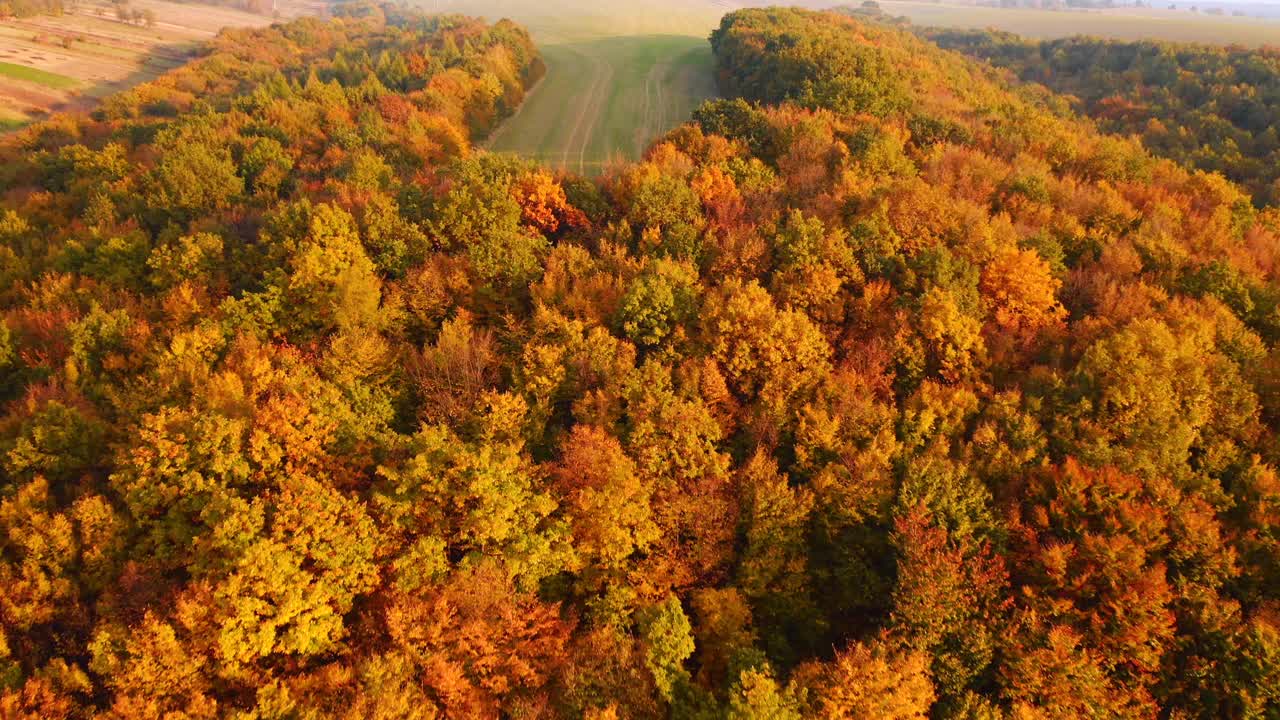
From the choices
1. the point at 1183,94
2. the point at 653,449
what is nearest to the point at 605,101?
the point at 653,449

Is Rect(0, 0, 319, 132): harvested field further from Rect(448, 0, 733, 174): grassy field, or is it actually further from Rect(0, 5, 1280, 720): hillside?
Rect(448, 0, 733, 174): grassy field

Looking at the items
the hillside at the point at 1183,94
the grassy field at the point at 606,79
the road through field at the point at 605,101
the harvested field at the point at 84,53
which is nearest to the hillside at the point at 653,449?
the road through field at the point at 605,101

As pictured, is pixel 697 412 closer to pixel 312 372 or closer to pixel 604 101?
pixel 312 372

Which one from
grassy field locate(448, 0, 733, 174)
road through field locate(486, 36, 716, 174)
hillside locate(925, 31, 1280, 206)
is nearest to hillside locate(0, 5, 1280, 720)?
road through field locate(486, 36, 716, 174)

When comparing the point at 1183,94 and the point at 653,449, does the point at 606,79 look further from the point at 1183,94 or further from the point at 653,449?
the point at 1183,94

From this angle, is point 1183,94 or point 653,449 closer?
point 653,449
